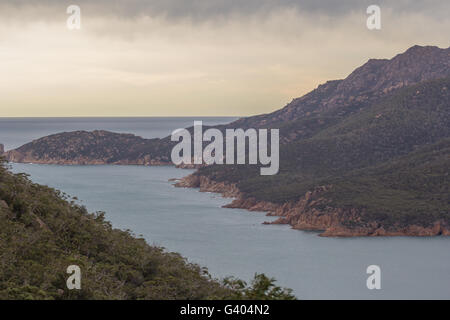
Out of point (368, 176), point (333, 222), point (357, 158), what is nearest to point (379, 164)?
point (357, 158)

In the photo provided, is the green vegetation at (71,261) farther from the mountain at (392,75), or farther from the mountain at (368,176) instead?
the mountain at (392,75)

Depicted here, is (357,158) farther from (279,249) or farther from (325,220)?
(279,249)

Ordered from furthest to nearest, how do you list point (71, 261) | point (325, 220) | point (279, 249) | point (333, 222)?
point (325, 220) → point (333, 222) → point (279, 249) → point (71, 261)

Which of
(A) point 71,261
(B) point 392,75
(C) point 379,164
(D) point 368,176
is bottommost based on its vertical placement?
(A) point 71,261

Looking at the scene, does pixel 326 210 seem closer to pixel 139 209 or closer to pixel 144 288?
pixel 139 209
